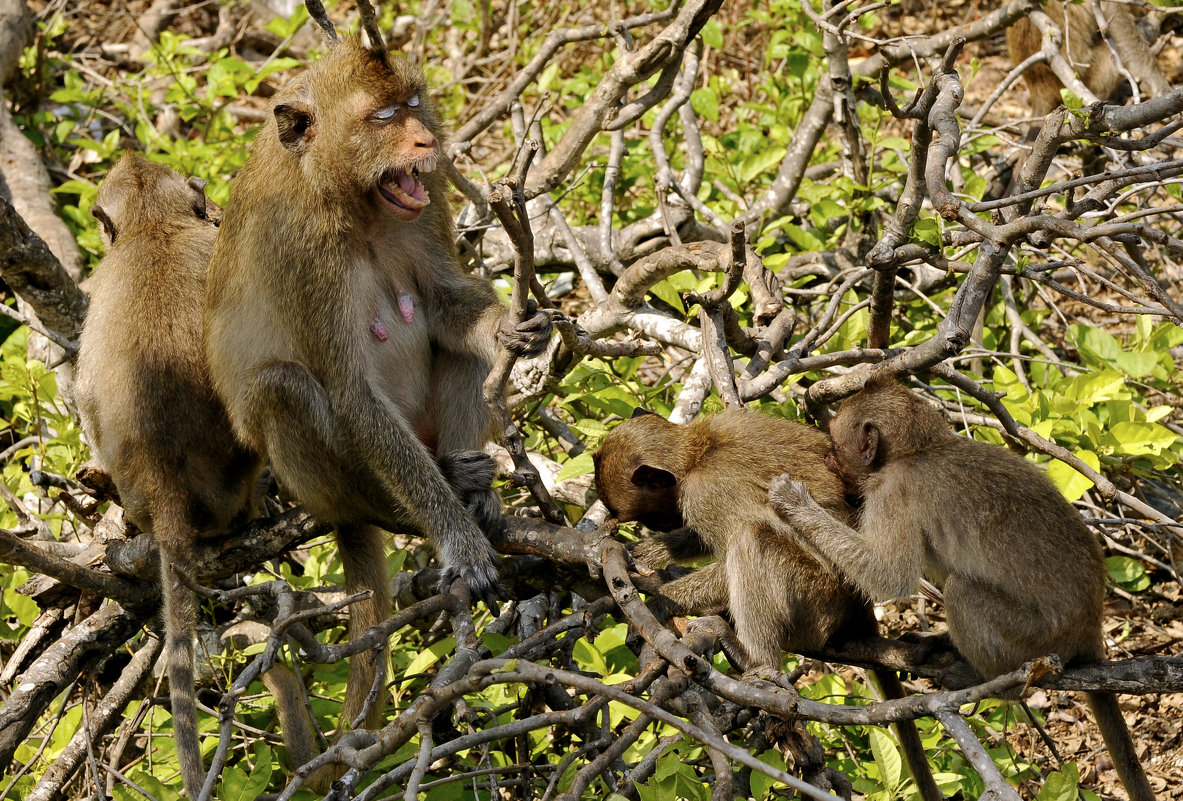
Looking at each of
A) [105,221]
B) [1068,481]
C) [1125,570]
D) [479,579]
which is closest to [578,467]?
[479,579]

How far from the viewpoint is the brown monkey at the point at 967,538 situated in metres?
3.72

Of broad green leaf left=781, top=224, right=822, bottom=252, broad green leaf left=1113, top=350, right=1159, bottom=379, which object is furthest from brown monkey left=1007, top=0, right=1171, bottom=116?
broad green leaf left=1113, top=350, right=1159, bottom=379

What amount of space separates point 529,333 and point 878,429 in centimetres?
136

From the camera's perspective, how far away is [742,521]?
165 inches

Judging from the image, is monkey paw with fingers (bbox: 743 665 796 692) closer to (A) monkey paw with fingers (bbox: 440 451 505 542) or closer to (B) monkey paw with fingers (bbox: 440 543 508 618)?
(B) monkey paw with fingers (bbox: 440 543 508 618)

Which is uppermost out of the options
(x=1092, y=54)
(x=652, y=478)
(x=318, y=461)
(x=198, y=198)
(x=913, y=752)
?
(x=198, y=198)

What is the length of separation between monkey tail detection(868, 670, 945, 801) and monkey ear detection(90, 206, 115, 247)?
4094mm

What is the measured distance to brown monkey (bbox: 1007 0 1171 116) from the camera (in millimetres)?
8180

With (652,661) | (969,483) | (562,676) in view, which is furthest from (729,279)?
(562,676)

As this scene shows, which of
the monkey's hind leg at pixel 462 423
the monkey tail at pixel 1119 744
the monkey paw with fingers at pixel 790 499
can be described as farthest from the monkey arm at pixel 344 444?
the monkey tail at pixel 1119 744

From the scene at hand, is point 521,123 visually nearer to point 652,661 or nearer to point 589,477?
point 589,477

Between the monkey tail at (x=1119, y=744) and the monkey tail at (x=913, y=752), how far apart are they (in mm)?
643

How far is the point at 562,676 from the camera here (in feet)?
9.37

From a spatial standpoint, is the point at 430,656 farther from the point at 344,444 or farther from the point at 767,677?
the point at 767,677
